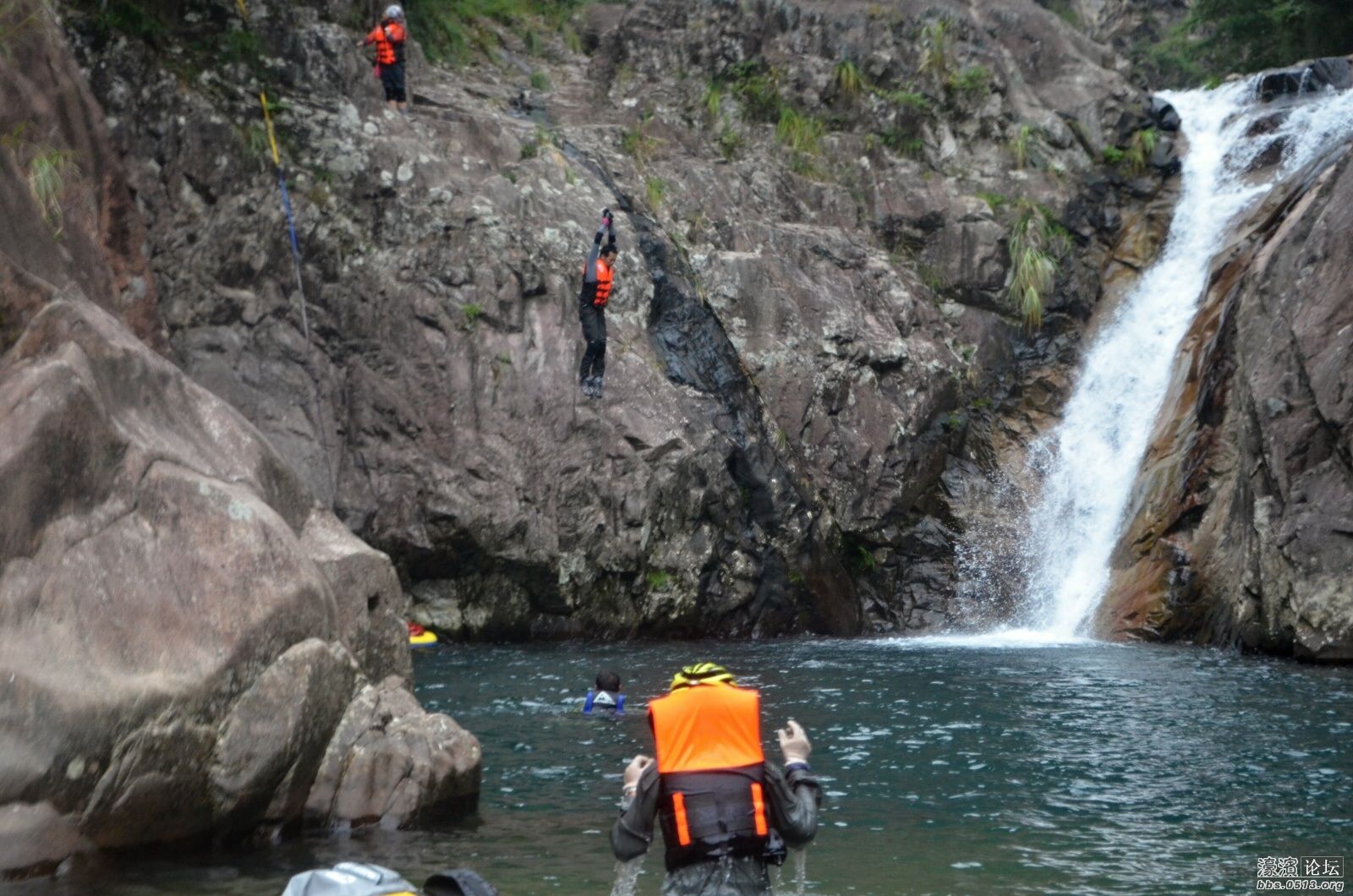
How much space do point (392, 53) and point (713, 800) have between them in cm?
1990

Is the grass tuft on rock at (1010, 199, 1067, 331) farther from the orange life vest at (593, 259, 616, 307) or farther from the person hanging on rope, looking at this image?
the person hanging on rope

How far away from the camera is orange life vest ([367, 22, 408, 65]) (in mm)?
21453

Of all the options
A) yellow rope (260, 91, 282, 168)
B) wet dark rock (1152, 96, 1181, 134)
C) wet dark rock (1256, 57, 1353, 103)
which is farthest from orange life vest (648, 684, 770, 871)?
Answer: wet dark rock (1152, 96, 1181, 134)

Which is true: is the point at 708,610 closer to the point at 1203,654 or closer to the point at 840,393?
the point at 840,393

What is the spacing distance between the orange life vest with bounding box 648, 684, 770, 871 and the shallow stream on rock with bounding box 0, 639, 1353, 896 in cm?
304

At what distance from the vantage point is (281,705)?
7.77 meters

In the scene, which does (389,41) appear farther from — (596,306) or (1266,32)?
(1266,32)

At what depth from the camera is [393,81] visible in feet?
72.3

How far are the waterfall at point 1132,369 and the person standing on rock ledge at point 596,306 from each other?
7.70 m

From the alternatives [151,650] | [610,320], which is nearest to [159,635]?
[151,650]

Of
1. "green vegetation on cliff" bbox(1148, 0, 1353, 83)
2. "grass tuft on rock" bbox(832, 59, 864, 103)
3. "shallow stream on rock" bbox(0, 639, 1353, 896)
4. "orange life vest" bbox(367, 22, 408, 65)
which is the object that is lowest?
"shallow stream on rock" bbox(0, 639, 1353, 896)

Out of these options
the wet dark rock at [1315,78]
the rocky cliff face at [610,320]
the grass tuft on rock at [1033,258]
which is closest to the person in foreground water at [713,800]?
the rocky cliff face at [610,320]

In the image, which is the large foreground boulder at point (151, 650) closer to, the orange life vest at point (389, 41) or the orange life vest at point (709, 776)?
the orange life vest at point (709, 776)

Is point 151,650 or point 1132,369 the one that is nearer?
point 151,650
